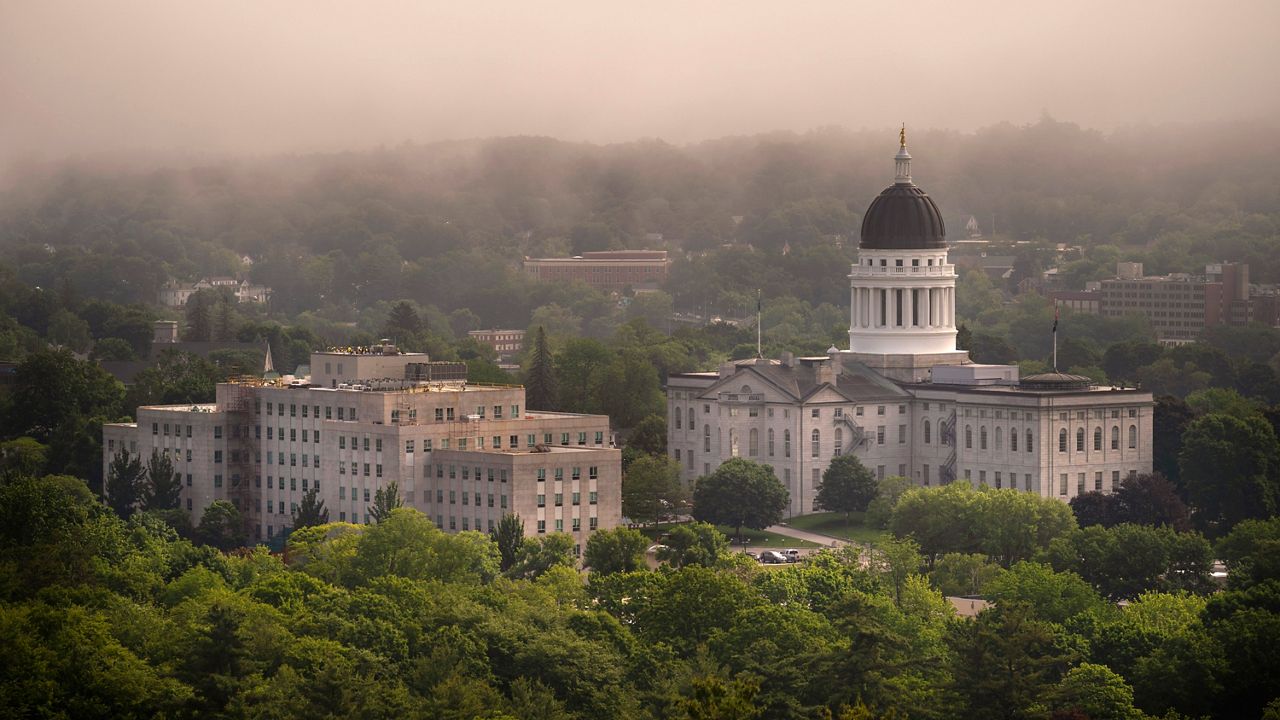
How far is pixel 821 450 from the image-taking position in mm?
156750

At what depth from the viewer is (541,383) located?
178500 mm

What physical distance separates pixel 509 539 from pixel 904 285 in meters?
47.1

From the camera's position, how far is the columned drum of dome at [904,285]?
168m

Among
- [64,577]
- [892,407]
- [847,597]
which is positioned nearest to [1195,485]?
[892,407]

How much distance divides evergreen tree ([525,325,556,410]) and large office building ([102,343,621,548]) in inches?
963

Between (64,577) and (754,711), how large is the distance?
33.9m

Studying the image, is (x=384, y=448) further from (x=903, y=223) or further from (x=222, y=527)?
(x=903, y=223)

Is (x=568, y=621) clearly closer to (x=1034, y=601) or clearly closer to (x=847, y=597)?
(x=847, y=597)

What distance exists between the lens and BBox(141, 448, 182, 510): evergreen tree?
145 m

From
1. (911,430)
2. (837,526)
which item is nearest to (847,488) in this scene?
(837,526)

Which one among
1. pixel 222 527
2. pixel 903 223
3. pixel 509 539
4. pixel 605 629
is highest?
pixel 903 223

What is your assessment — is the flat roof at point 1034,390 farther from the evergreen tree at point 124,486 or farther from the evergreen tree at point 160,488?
the evergreen tree at point 124,486

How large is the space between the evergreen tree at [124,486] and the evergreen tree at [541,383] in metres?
33.0

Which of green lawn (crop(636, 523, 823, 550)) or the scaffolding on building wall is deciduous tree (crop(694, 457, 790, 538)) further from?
the scaffolding on building wall
